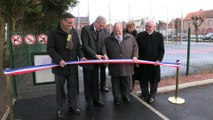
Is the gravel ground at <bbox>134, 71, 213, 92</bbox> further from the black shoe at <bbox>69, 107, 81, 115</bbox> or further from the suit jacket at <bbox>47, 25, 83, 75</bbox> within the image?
the suit jacket at <bbox>47, 25, 83, 75</bbox>

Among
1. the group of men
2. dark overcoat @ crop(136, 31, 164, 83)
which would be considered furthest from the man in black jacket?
dark overcoat @ crop(136, 31, 164, 83)

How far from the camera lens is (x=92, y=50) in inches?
185

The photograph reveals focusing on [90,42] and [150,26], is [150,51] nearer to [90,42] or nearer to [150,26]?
[150,26]

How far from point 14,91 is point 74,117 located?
2109mm

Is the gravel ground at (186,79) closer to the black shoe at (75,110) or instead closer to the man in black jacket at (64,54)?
the black shoe at (75,110)

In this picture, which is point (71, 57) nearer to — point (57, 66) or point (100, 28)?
point (57, 66)

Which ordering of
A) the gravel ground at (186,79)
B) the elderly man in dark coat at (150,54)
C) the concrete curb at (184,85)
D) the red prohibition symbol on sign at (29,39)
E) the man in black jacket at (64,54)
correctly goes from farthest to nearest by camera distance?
1. the gravel ground at (186,79)
2. the concrete curb at (184,85)
3. the red prohibition symbol on sign at (29,39)
4. the elderly man in dark coat at (150,54)
5. the man in black jacket at (64,54)

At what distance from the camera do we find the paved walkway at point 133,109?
179 inches

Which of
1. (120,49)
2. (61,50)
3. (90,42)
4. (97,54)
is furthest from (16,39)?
(120,49)

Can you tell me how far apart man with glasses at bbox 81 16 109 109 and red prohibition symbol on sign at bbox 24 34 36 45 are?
6.86 ft

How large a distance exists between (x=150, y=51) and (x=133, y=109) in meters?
1.34

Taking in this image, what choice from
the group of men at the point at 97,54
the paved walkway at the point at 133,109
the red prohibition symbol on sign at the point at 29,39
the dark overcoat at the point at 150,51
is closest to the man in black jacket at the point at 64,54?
the group of men at the point at 97,54

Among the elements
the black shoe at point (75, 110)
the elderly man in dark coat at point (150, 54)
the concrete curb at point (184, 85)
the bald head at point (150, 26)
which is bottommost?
the black shoe at point (75, 110)

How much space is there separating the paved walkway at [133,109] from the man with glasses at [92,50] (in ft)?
1.41
